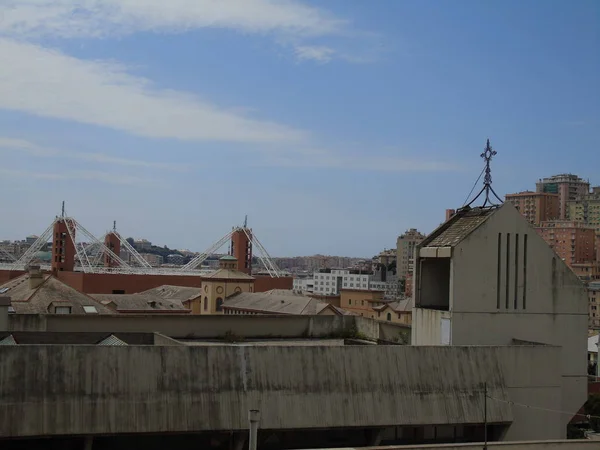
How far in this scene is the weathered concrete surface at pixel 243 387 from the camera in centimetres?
1861

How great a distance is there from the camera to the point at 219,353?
2050cm

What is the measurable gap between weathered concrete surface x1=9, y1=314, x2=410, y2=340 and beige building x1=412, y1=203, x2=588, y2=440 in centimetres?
803

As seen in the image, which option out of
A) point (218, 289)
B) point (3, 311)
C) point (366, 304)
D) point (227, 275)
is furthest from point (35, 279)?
point (366, 304)

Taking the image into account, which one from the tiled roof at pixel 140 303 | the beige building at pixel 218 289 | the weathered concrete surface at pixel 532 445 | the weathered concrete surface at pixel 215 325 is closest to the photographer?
the weathered concrete surface at pixel 532 445

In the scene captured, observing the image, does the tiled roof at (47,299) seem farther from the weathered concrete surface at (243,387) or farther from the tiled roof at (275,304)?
the weathered concrete surface at (243,387)

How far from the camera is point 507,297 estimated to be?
25828mm

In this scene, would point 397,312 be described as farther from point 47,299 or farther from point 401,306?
point 47,299

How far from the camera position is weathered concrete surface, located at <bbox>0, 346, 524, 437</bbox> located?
1861 centimetres

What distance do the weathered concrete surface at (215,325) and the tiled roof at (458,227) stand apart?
24.2 feet

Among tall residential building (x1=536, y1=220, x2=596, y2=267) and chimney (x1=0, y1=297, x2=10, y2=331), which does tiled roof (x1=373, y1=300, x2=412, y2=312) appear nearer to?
chimney (x1=0, y1=297, x2=10, y2=331)

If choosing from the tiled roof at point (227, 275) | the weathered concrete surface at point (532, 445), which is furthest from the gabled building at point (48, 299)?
the weathered concrete surface at point (532, 445)

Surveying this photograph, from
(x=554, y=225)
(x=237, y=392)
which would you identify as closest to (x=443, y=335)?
(x=237, y=392)

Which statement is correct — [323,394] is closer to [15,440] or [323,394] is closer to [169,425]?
[169,425]

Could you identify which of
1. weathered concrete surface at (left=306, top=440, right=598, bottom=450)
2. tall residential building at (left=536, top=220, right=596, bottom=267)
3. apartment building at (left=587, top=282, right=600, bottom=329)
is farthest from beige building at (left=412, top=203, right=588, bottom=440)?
tall residential building at (left=536, top=220, right=596, bottom=267)
